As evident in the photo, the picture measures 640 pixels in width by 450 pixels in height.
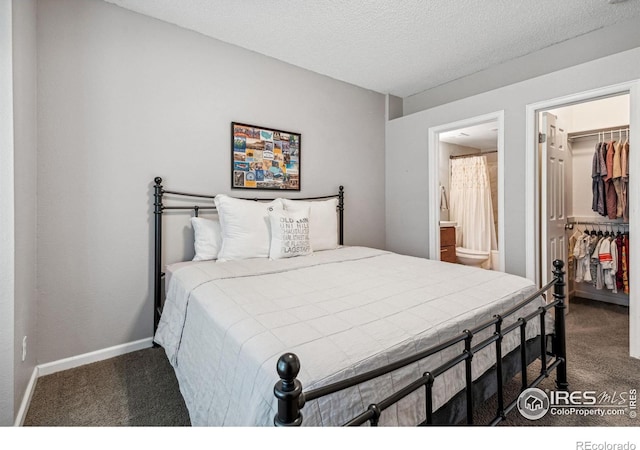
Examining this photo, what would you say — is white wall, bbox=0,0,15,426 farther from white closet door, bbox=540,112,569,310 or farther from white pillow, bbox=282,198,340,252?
white closet door, bbox=540,112,569,310

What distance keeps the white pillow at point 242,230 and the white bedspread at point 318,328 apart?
236 millimetres

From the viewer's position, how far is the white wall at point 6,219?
138 centimetres

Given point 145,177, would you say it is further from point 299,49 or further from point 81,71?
point 299,49

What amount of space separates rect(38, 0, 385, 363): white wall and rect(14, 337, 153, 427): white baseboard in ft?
0.14

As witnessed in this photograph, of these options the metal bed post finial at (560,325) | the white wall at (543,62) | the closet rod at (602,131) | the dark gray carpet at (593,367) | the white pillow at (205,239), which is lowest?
the dark gray carpet at (593,367)

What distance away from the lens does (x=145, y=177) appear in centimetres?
236

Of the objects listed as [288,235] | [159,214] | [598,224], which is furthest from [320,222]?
[598,224]

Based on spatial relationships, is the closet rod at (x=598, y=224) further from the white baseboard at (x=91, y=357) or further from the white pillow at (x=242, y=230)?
the white baseboard at (x=91, y=357)

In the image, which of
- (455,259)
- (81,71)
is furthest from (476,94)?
(81,71)

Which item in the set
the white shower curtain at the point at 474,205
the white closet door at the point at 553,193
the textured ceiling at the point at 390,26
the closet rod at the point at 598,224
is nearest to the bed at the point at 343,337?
the textured ceiling at the point at 390,26

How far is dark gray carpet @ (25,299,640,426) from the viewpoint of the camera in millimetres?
1572

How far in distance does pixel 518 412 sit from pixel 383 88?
3339 mm

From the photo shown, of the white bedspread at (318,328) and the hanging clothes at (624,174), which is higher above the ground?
the hanging clothes at (624,174)

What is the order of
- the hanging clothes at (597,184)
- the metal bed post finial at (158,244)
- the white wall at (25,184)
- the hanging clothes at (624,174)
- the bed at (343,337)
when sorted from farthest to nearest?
1. the hanging clothes at (597,184)
2. the hanging clothes at (624,174)
3. the metal bed post finial at (158,244)
4. the white wall at (25,184)
5. the bed at (343,337)
